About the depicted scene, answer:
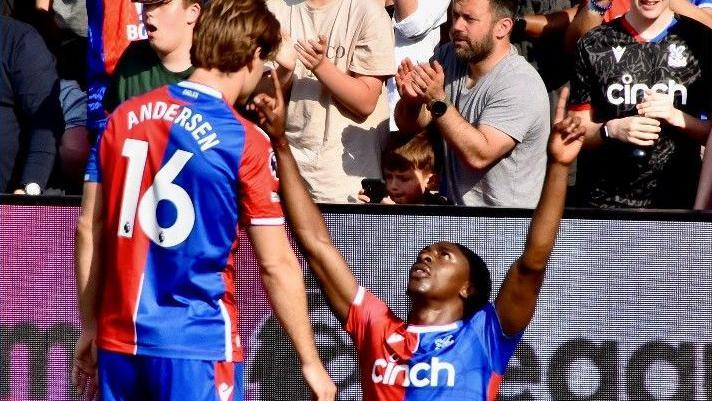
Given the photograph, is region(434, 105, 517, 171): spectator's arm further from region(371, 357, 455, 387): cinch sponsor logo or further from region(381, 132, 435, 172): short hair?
region(371, 357, 455, 387): cinch sponsor logo

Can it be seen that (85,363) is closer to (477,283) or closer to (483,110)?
(477,283)

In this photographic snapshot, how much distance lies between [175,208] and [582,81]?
9.62 feet

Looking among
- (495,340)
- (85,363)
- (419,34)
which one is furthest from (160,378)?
(419,34)

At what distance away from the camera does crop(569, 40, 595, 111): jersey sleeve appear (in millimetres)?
6762

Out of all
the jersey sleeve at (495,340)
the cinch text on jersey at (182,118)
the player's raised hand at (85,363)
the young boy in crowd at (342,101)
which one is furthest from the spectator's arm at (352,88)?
the player's raised hand at (85,363)

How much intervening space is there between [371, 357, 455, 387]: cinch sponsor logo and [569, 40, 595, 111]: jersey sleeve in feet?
6.84

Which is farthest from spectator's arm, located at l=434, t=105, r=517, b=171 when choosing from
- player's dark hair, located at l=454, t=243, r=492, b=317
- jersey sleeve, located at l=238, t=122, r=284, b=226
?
jersey sleeve, located at l=238, t=122, r=284, b=226

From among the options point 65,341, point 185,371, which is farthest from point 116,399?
point 65,341

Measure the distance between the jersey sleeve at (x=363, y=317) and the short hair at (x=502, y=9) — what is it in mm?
1924

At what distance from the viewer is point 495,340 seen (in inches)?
205

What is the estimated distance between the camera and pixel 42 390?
6090mm

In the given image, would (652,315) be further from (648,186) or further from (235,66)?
(235,66)

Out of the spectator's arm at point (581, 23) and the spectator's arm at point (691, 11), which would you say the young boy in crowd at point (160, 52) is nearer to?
the spectator's arm at point (581, 23)

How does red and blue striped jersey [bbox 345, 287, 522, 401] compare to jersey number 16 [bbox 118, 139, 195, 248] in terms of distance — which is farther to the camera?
red and blue striped jersey [bbox 345, 287, 522, 401]
